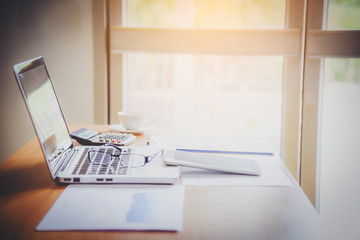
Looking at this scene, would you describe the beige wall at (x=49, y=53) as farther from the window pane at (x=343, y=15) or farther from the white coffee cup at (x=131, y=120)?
the window pane at (x=343, y=15)

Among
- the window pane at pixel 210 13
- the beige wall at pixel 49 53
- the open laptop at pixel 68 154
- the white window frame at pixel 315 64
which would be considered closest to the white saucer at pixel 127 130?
the open laptop at pixel 68 154

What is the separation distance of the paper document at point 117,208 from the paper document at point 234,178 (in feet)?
0.25

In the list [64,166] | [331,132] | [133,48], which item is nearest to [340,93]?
[331,132]

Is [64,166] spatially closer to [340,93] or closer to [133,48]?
[133,48]

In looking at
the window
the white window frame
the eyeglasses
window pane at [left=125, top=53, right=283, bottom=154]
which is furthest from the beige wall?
the white window frame

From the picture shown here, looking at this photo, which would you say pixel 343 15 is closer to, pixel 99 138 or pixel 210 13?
pixel 210 13

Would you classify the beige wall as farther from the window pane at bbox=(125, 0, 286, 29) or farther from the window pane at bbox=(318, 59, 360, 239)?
the window pane at bbox=(318, 59, 360, 239)

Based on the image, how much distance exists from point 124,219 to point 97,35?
1447 mm

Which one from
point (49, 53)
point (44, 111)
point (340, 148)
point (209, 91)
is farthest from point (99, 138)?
point (340, 148)

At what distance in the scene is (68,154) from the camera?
95cm

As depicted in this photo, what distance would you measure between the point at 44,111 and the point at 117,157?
0.23 metres

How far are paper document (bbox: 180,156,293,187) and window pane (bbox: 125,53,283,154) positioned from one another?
3.37 ft

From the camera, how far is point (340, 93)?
1914 millimetres

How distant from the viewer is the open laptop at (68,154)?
772 millimetres
